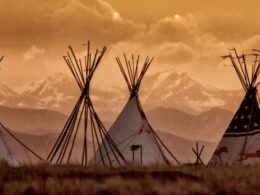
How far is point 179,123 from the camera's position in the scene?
331 ft

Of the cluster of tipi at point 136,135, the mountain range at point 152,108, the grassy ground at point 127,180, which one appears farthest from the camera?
the mountain range at point 152,108

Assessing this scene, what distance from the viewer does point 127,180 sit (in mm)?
14484

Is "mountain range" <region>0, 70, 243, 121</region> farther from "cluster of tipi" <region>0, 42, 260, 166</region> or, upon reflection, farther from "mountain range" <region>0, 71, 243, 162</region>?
"cluster of tipi" <region>0, 42, 260, 166</region>

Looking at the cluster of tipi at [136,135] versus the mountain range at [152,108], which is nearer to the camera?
the cluster of tipi at [136,135]

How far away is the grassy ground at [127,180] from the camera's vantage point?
538 inches

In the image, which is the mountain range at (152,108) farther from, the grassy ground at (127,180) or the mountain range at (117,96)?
the grassy ground at (127,180)

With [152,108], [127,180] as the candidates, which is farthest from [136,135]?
[152,108]

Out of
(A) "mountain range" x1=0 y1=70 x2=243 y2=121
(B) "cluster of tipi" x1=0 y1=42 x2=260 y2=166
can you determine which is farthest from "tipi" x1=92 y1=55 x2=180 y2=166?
(A) "mountain range" x1=0 y1=70 x2=243 y2=121

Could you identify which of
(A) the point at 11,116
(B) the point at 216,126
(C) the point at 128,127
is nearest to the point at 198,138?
(B) the point at 216,126

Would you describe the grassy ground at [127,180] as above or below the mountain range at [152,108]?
below

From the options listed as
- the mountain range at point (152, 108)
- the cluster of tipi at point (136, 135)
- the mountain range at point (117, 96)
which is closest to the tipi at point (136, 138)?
the cluster of tipi at point (136, 135)

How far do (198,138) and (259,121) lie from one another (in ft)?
222

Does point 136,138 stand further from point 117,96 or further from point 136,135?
point 117,96

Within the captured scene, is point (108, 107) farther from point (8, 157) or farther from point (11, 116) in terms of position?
point (8, 157)
